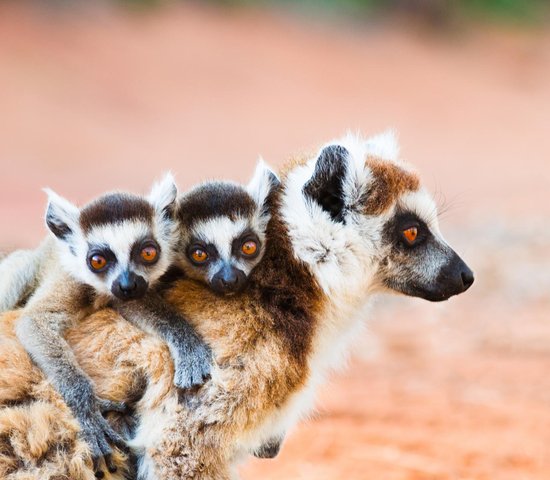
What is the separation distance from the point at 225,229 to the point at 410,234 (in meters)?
1.00

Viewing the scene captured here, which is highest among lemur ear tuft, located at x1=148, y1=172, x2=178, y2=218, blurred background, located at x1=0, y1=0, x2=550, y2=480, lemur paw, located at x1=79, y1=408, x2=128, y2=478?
blurred background, located at x1=0, y1=0, x2=550, y2=480

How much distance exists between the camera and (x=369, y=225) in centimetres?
481

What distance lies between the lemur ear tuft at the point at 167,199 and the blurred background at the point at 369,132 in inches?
29.9

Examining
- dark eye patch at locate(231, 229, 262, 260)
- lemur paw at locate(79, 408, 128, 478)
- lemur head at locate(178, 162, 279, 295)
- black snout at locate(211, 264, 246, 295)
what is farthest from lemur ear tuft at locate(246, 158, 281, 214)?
lemur paw at locate(79, 408, 128, 478)

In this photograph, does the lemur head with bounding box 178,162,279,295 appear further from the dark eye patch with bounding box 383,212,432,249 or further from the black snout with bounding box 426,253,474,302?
the black snout with bounding box 426,253,474,302

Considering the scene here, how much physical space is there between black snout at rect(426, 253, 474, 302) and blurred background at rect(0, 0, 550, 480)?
719mm

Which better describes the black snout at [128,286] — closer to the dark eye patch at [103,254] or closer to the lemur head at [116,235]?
the lemur head at [116,235]

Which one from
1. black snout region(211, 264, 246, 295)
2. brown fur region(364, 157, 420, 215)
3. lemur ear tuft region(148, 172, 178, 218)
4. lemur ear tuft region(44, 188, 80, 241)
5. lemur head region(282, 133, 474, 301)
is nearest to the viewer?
black snout region(211, 264, 246, 295)

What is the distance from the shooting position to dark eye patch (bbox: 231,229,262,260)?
16.0ft

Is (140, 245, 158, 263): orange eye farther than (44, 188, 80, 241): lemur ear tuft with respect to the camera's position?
No

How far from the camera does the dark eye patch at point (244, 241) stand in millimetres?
4875

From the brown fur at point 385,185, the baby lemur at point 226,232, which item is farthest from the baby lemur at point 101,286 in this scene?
the brown fur at point 385,185

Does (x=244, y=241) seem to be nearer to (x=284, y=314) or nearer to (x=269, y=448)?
(x=284, y=314)

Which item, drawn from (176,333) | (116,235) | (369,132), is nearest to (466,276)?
(176,333)
